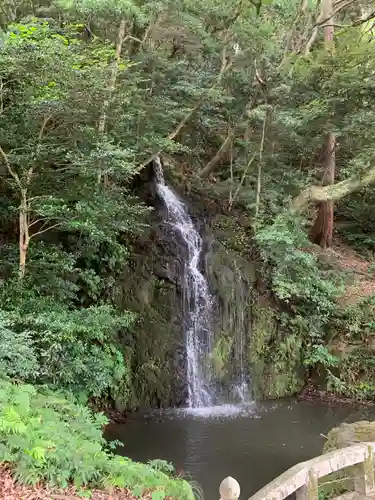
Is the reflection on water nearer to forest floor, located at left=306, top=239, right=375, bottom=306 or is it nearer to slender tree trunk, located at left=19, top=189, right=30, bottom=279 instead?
slender tree trunk, located at left=19, top=189, right=30, bottom=279

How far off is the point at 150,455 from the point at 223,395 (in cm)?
328

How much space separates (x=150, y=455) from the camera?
7.45 m

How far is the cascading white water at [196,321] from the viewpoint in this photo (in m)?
10.2

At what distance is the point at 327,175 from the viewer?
1422 cm

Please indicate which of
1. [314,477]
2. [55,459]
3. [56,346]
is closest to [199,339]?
[56,346]

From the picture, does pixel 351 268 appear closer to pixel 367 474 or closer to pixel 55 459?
pixel 367 474

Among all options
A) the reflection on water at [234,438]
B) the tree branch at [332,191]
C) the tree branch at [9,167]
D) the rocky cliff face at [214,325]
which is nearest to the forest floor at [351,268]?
the tree branch at [332,191]

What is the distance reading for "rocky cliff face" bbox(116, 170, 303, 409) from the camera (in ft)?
32.5

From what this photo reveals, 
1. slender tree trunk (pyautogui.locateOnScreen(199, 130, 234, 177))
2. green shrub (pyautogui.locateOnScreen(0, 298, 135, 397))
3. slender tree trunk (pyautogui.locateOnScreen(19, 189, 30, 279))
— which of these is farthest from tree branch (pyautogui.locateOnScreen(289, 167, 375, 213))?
Answer: slender tree trunk (pyautogui.locateOnScreen(19, 189, 30, 279))

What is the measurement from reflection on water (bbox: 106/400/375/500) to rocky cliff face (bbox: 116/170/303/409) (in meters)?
0.71

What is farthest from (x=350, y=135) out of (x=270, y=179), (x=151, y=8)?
(x=151, y=8)

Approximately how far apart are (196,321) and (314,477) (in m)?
7.12

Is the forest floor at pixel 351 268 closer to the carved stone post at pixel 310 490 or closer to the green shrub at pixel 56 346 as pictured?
the green shrub at pixel 56 346

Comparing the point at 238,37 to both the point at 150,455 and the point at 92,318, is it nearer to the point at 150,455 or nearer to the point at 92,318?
the point at 92,318
